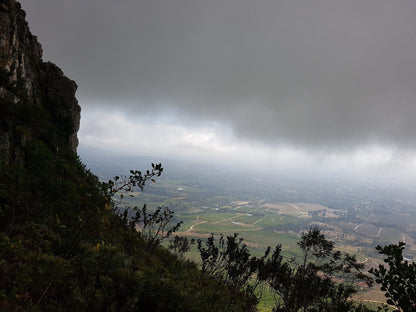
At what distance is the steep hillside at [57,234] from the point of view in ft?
9.46

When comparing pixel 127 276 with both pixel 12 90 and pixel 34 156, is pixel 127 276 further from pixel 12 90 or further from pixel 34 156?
pixel 12 90

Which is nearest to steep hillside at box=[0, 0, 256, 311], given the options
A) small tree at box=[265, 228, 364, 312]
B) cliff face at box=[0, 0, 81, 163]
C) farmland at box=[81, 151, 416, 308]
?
cliff face at box=[0, 0, 81, 163]

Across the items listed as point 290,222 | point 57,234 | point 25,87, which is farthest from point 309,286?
point 290,222

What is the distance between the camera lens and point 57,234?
4840 millimetres

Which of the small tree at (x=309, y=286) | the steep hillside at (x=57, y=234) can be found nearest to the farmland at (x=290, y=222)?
the small tree at (x=309, y=286)

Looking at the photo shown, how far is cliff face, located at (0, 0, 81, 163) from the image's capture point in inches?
306

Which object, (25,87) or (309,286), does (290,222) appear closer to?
Result: (309,286)

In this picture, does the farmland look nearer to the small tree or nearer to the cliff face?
the small tree

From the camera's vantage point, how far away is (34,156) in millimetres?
8156

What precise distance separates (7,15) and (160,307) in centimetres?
1492

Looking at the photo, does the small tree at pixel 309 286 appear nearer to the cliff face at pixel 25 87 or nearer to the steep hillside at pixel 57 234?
the steep hillside at pixel 57 234

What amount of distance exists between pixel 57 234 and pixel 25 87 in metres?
11.0

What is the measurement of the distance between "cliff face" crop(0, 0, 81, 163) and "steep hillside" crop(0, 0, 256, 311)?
0.05 metres

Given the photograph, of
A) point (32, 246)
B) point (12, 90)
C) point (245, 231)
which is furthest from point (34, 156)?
point (245, 231)
